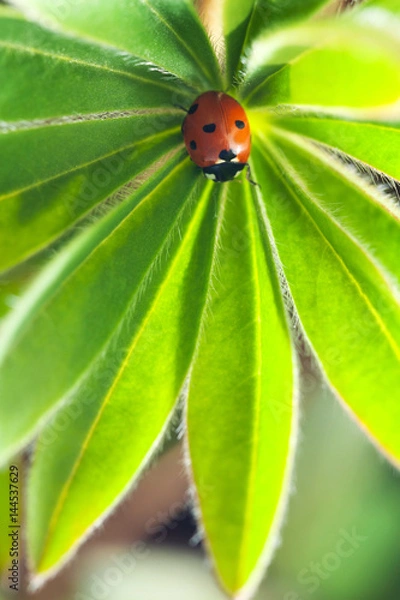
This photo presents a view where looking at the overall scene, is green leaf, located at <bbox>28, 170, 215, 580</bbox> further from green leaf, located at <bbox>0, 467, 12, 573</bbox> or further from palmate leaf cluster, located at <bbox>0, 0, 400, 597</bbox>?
green leaf, located at <bbox>0, 467, 12, 573</bbox>

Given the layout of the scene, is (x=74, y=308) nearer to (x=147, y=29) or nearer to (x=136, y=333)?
(x=136, y=333)

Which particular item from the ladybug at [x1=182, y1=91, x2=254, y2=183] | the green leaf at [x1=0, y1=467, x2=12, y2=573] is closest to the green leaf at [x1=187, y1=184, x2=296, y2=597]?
the ladybug at [x1=182, y1=91, x2=254, y2=183]

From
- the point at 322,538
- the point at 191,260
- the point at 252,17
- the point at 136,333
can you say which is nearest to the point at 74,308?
the point at 136,333

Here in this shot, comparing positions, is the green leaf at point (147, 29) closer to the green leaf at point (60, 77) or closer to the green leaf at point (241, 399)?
the green leaf at point (60, 77)

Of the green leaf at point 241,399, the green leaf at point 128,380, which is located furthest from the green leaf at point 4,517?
the green leaf at point 241,399

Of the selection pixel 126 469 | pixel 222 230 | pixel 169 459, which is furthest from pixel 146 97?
pixel 169 459

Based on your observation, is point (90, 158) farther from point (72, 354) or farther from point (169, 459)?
point (169, 459)
